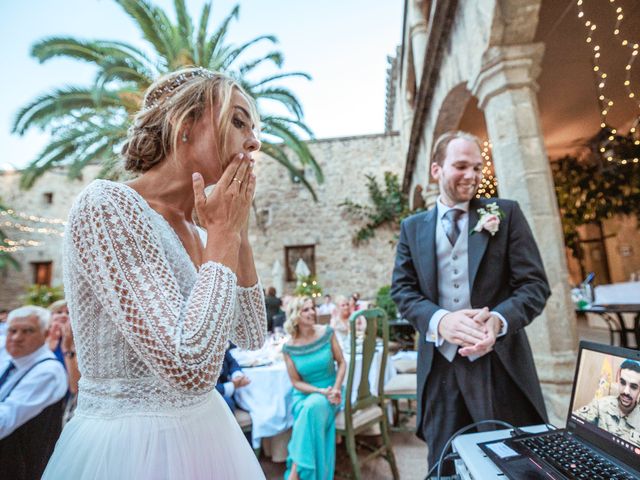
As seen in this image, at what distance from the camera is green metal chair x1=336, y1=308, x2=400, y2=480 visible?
306cm

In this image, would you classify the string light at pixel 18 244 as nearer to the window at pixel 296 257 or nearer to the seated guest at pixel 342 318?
the window at pixel 296 257

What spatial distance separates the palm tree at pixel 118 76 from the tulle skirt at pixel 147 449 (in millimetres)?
6940

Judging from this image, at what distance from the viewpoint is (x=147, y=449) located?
2.56 ft

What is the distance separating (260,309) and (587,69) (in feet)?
19.2

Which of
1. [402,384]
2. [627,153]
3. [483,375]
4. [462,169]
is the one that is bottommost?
[402,384]

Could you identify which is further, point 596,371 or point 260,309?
point 260,309

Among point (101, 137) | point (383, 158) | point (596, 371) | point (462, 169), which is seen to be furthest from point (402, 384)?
point (383, 158)

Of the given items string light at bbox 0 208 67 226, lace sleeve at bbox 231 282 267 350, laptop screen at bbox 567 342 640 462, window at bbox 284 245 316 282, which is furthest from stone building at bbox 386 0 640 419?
string light at bbox 0 208 67 226

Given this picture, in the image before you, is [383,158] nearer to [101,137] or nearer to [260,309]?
[101,137]

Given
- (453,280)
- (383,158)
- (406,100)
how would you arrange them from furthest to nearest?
(383,158) < (406,100) < (453,280)

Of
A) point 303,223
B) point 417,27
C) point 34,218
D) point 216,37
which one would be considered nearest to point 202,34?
point 216,37

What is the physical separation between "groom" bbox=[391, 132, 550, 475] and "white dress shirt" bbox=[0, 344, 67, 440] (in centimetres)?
215

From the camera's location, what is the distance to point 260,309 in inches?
45.0

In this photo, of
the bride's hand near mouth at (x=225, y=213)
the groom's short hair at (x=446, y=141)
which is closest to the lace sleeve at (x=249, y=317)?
the bride's hand near mouth at (x=225, y=213)
